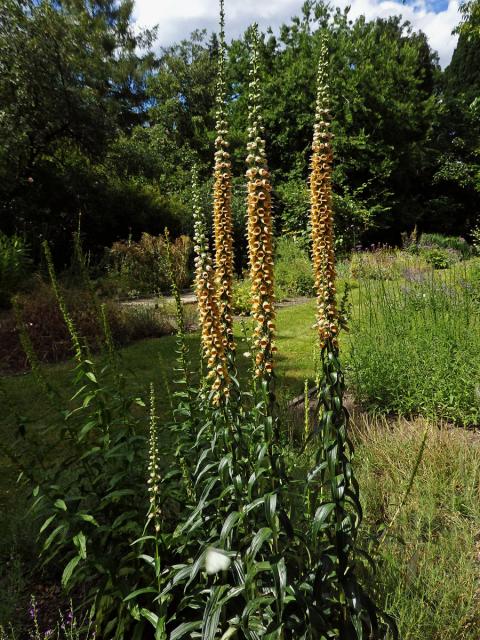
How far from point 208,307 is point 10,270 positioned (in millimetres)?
8434

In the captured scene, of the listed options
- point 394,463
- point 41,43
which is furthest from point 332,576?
point 41,43

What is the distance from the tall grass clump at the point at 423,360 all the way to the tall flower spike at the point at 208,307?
9.61 feet

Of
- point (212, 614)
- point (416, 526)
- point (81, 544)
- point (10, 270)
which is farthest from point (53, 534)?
point (10, 270)

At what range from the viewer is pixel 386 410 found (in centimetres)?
442

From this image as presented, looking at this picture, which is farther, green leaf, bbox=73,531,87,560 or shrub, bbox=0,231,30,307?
shrub, bbox=0,231,30,307

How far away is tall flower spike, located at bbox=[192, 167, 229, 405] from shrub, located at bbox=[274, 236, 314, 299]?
8612 mm

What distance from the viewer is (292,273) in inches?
466

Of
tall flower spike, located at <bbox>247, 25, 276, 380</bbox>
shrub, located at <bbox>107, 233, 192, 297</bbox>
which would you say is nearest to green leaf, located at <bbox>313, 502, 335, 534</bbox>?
tall flower spike, located at <bbox>247, 25, 276, 380</bbox>

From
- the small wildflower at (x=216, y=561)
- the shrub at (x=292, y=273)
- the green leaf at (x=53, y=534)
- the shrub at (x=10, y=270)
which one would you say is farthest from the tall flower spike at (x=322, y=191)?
the shrub at (x=292, y=273)

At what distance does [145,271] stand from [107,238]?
11.2ft

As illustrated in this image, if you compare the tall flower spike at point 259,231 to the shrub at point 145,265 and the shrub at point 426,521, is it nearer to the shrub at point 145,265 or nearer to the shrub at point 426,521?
the shrub at point 426,521

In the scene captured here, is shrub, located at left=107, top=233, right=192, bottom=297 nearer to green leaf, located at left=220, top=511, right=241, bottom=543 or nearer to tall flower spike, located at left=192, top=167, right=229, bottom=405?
tall flower spike, located at left=192, top=167, right=229, bottom=405

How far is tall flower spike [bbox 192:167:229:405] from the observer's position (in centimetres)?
168

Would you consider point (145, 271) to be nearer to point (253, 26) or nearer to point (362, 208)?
point (362, 208)
